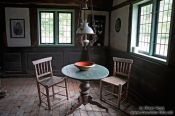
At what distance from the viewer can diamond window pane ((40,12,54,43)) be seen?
5141 mm

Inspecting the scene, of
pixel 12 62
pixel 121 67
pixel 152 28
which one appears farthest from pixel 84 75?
pixel 12 62

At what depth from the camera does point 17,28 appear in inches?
197

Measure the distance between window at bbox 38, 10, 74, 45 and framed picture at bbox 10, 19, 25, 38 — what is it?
0.53m

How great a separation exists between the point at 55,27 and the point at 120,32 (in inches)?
81.1

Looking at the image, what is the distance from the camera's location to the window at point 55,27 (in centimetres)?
514

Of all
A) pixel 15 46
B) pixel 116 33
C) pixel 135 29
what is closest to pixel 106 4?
pixel 116 33

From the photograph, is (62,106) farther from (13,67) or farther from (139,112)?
(13,67)

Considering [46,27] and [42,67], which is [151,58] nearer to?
[42,67]

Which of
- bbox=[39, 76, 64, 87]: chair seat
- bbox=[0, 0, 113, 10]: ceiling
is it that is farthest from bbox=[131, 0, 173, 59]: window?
bbox=[39, 76, 64, 87]: chair seat

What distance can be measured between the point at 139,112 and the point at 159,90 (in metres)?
0.57

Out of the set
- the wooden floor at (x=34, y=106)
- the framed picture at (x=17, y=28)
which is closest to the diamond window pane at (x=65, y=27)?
the framed picture at (x=17, y=28)

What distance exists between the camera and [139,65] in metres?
3.46

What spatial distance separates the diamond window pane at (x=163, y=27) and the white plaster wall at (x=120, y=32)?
3.70 feet

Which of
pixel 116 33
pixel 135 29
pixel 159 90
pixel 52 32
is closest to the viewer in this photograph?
pixel 159 90
